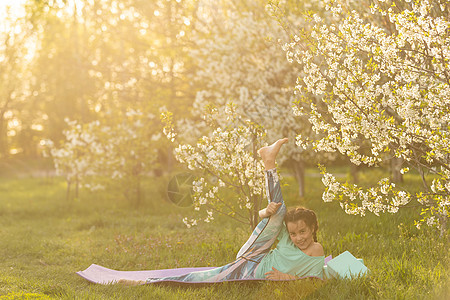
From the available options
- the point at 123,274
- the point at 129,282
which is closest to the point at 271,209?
the point at 129,282

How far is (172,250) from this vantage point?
24.1ft

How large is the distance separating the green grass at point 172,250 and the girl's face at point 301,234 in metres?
0.44

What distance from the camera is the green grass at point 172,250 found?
469cm

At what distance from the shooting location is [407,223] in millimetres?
7082

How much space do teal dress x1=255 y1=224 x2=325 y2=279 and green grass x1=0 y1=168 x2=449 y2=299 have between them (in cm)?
17

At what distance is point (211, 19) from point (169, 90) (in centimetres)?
259

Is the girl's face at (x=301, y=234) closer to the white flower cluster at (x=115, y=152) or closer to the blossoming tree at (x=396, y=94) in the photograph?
the blossoming tree at (x=396, y=94)

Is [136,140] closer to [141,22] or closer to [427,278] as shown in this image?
[141,22]

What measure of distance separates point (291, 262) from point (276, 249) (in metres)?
0.27

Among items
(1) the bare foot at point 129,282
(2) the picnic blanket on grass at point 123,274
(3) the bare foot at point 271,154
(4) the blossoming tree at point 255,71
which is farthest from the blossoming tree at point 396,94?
(4) the blossoming tree at point 255,71

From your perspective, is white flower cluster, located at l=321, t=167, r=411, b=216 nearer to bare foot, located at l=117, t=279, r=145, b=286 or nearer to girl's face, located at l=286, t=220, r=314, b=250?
girl's face, located at l=286, t=220, r=314, b=250

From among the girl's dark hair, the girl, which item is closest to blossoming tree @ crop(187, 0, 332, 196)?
the girl

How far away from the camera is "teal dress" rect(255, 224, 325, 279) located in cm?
489

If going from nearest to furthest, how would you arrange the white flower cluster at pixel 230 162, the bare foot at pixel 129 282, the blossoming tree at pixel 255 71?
the bare foot at pixel 129 282, the white flower cluster at pixel 230 162, the blossoming tree at pixel 255 71
